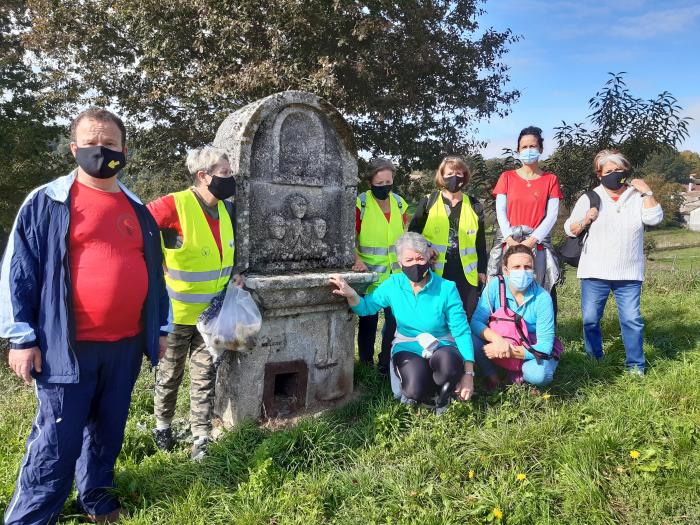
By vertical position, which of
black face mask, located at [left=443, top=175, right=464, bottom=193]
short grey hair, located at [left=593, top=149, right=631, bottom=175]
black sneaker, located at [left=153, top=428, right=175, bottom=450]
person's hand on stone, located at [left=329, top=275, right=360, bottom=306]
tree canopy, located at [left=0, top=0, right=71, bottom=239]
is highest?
tree canopy, located at [left=0, top=0, right=71, bottom=239]

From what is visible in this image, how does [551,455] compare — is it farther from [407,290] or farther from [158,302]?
[158,302]

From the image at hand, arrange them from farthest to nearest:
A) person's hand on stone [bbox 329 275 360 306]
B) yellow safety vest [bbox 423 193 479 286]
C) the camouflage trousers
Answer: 1. yellow safety vest [bbox 423 193 479 286]
2. person's hand on stone [bbox 329 275 360 306]
3. the camouflage trousers

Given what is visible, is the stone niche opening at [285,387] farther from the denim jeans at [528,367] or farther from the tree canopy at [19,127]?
the tree canopy at [19,127]

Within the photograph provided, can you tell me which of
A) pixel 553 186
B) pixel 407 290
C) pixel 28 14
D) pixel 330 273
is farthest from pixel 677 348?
pixel 28 14

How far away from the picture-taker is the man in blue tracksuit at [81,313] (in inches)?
92.0

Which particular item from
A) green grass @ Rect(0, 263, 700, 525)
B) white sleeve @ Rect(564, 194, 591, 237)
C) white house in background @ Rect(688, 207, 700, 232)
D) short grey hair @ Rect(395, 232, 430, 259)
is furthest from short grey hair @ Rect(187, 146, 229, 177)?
white house in background @ Rect(688, 207, 700, 232)

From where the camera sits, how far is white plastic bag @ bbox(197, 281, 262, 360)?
10.5 ft

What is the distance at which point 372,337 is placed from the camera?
183 inches

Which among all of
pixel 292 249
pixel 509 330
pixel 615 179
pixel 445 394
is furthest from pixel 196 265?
pixel 615 179

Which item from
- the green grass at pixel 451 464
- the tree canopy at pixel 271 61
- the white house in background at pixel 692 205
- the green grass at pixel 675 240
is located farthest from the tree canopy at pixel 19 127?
the white house in background at pixel 692 205

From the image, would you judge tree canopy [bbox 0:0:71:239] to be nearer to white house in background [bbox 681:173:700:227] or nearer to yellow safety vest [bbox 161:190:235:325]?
yellow safety vest [bbox 161:190:235:325]

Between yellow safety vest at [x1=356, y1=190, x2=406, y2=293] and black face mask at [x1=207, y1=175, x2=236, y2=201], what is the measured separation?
1.34 meters

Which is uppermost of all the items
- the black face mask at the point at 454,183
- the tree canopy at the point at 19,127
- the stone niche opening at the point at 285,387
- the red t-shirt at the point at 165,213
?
the tree canopy at the point at 19,127

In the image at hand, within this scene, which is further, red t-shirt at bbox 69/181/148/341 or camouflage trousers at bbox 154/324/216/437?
camouflage trousers at bbox 154/324/216/437
